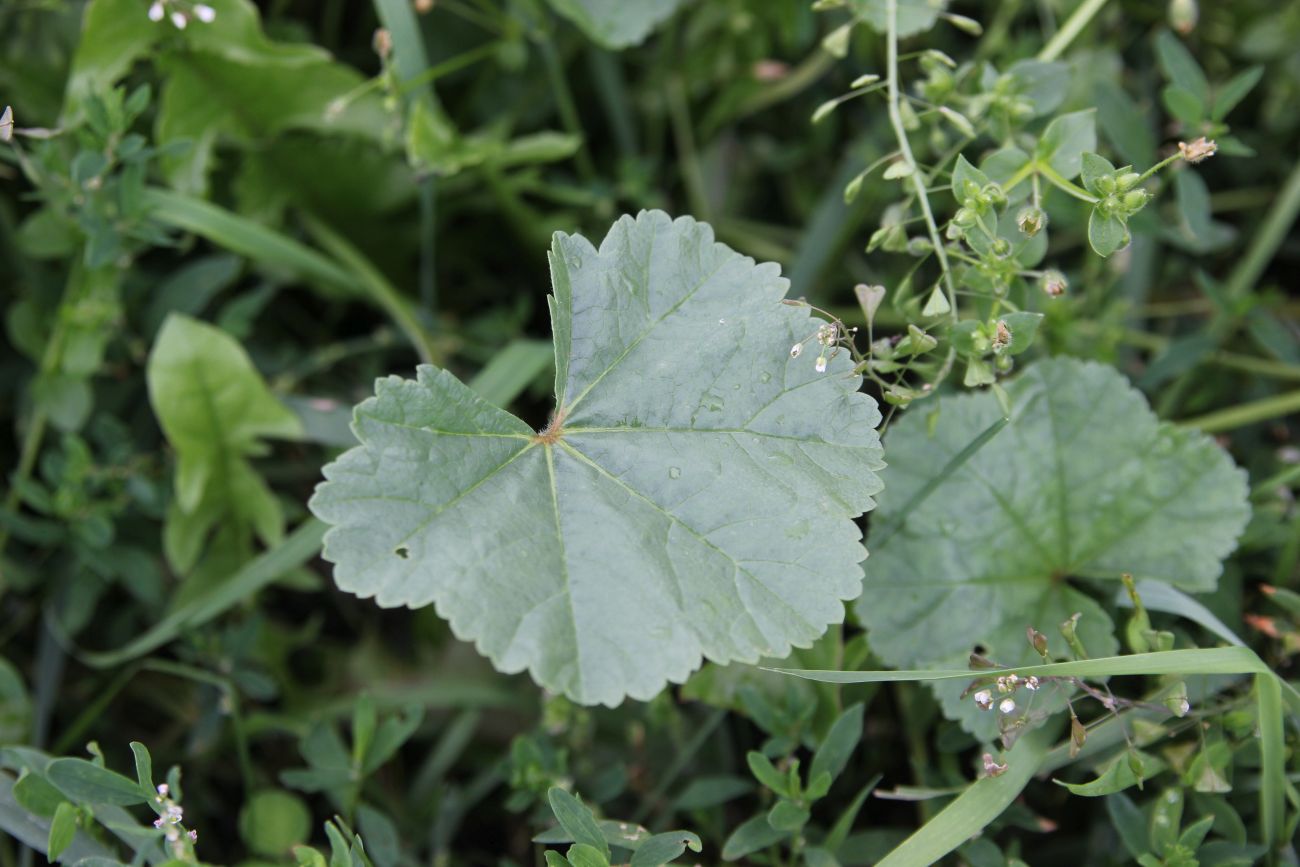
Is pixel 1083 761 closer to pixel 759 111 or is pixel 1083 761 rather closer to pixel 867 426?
pixel 867 426

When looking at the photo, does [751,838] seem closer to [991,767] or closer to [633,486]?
[991,767]

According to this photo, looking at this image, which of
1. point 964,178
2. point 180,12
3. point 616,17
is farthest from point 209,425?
point 964,178

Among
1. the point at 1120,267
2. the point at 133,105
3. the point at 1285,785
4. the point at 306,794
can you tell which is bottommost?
the point at 306,794

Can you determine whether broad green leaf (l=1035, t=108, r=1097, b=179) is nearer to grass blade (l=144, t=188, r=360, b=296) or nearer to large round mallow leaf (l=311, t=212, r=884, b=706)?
large round mallow leaf (l=311, t=212, r=884, b=706)

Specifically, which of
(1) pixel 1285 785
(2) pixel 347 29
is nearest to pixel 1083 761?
(1) pixel 1285 785

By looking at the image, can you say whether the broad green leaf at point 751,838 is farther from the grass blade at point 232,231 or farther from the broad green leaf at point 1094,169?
the grass blade at point 232,231

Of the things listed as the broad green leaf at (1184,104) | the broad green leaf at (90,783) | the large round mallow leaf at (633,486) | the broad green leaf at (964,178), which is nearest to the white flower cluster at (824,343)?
the large round mallow leaf at (633,486)
